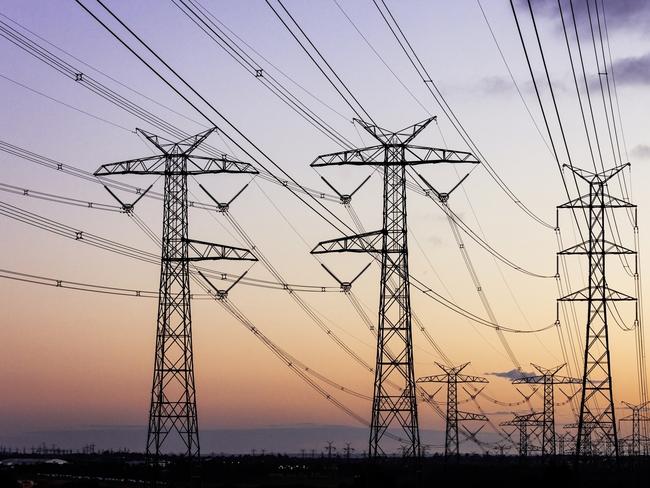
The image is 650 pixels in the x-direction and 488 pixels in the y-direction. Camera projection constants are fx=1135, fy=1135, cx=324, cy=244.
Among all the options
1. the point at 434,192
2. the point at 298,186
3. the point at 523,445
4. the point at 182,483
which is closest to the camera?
the point at 298,186

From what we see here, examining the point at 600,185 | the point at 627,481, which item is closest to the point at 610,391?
the point at 600,185

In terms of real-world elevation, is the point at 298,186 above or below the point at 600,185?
below

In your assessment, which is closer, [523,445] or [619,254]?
[619,254]

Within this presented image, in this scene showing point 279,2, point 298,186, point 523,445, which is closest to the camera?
point 279,2

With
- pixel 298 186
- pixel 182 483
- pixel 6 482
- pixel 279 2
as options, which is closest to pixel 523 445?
pixel 182 483

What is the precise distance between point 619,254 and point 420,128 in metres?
18.2

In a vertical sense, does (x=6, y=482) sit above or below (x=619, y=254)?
below

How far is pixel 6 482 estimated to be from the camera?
91062 mm

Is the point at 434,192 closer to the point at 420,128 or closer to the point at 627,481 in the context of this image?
the point at 420,128

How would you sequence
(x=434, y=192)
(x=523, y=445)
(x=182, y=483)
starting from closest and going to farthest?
(x=434, y=192) < (x=182, y=483) < (x=523, y=445)

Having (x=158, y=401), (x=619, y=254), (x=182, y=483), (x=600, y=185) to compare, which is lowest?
(x=182, y=483)

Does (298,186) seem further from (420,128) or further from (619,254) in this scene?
(619,254)

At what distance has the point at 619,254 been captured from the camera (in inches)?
2776

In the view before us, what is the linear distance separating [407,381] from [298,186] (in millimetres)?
12817
